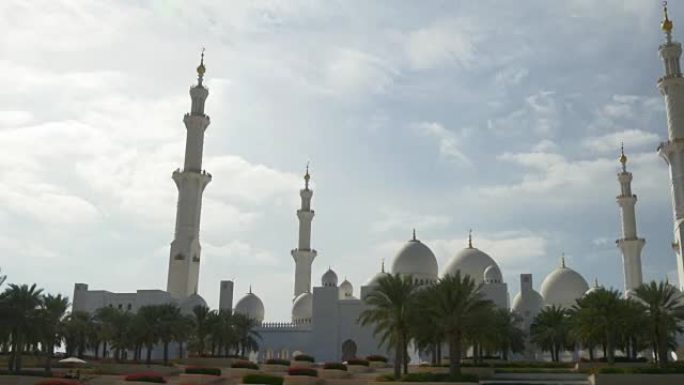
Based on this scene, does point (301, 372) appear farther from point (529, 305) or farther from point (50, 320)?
point (529, 305)

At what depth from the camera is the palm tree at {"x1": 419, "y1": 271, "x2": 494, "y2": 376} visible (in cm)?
3016

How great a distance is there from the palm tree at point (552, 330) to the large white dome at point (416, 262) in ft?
36.0

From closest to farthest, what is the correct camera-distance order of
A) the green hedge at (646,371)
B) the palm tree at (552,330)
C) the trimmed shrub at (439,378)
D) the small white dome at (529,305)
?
the trimmed shrub at (439,378) → the green hedge at (646,371) → the palm tree at (552,330) → the small white dome at (529,305)

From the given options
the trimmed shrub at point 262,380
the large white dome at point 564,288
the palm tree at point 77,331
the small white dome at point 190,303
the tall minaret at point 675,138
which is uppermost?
the tall minaret at point 675,138

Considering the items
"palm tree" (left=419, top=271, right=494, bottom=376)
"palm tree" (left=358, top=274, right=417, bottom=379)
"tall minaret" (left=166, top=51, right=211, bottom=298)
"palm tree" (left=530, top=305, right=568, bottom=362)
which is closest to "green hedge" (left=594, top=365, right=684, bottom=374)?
"palm tree" (left=419, top=271, right=494, bottom=376)

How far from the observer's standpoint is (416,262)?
55.3m

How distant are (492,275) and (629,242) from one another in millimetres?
12812

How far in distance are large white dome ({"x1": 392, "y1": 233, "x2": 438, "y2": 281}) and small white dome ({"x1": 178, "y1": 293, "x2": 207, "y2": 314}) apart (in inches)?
624

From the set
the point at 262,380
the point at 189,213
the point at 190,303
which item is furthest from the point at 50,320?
the point at 189,213

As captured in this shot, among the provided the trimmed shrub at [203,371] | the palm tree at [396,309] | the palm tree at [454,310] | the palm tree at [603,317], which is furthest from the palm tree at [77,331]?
the palm tree at [603,317]

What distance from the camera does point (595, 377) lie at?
94.7ft

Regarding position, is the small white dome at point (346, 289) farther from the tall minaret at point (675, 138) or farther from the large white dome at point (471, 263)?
the tall minaret at point (675, 138)

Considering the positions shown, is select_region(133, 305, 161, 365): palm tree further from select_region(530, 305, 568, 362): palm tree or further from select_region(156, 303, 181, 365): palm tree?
select_region(530, 305, 568, 362): palm tree

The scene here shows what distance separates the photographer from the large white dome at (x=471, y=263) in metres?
55.5
